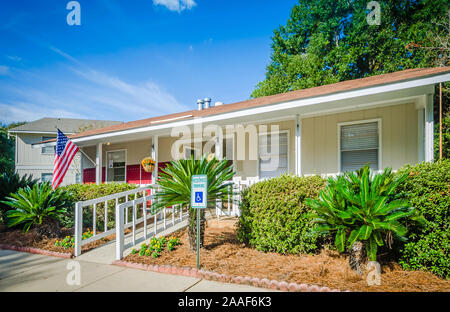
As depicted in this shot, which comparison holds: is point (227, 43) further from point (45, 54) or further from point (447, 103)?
point (447, 103)

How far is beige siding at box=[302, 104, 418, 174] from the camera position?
7121mm

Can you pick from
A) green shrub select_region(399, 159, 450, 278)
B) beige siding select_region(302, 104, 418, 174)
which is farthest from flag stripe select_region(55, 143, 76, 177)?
green shrub select_region(399, 159, 450, 278)

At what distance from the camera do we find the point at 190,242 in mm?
5250

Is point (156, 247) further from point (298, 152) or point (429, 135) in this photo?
point (429, 135)

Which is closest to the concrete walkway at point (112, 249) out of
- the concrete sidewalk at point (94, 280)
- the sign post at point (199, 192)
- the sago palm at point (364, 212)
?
the concrete sidewalk at point (94, 280)

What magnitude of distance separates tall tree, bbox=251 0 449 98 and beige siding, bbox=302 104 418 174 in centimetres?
845

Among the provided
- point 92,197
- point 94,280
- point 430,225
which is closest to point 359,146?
point 430,225

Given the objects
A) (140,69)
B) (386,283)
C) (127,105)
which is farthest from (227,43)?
(386,283)

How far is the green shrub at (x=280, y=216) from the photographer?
15.3 ft

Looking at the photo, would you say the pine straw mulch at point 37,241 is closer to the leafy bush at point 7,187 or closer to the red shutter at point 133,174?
the leafy bush at point 7,187

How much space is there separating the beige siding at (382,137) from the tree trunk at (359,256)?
324 cm
